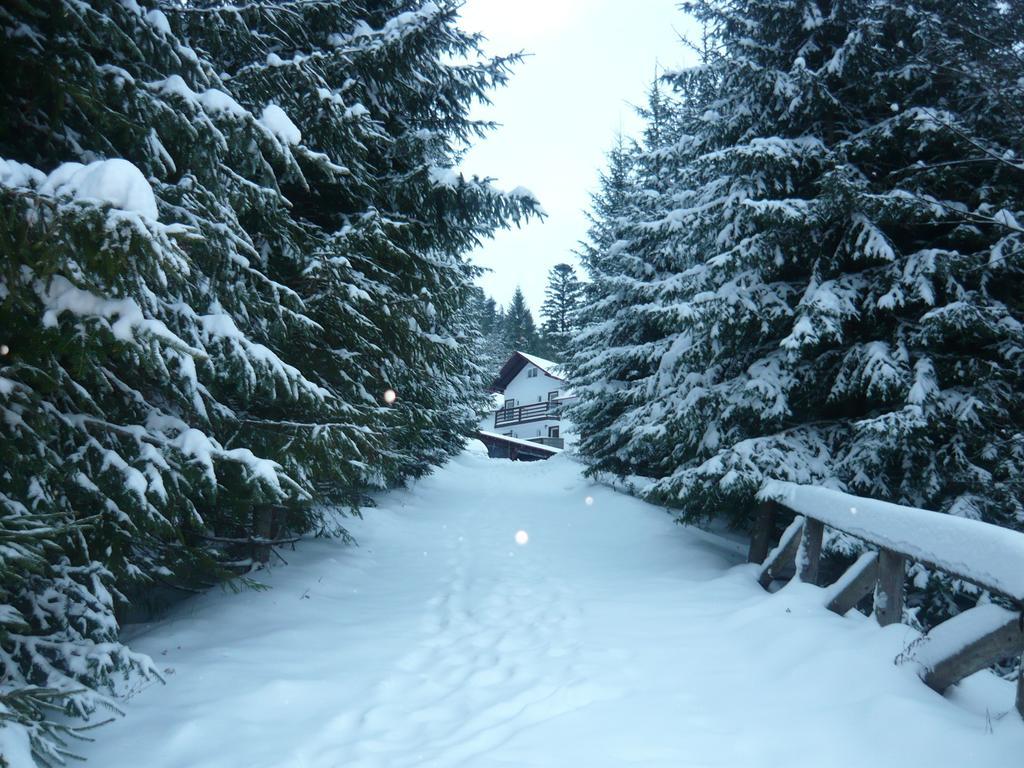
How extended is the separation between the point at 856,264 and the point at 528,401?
150 ft

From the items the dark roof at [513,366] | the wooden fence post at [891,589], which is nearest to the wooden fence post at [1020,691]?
the wooden fence post at [891,589]

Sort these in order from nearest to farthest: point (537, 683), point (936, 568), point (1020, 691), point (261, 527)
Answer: point (1020, 691) → point (936, 568) → point (537, 683) → point (261, 527)

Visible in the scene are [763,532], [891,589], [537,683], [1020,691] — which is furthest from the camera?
[763,532]

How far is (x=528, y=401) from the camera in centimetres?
5319

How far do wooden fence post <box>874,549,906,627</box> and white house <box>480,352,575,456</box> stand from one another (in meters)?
40.8

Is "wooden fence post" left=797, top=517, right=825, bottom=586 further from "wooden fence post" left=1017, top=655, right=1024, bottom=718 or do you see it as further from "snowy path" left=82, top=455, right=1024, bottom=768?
"wooden fence post" left=1017, top=655, right=1024, bottom=718

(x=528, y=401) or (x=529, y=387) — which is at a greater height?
(x=529, y=387)

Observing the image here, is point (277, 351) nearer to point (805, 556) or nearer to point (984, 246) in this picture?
point (805, 556)

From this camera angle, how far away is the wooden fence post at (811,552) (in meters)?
5.45

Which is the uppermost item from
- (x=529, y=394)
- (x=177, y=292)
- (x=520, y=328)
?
(x=520, y=328)

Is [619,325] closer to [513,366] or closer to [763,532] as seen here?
[763,532]

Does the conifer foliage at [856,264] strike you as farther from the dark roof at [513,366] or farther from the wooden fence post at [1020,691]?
the dark roof at [513,366]

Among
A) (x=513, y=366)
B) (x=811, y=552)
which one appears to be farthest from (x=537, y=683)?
(x=513, y=366)

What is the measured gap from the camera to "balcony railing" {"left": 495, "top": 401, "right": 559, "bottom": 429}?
48.7 meters
